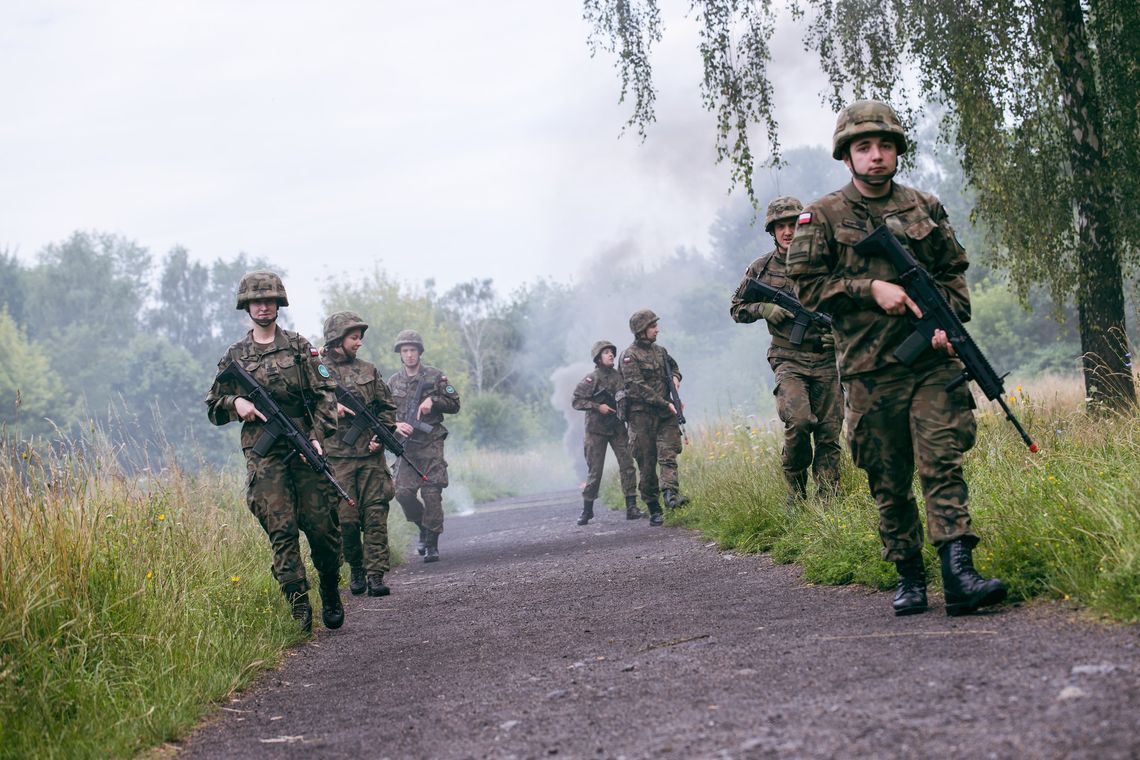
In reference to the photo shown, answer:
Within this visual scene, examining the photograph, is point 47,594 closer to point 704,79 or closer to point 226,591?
point 226,591

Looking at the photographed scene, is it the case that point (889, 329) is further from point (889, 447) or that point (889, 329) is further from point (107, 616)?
point (107, 616)

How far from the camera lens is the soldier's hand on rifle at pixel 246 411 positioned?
6996 mm

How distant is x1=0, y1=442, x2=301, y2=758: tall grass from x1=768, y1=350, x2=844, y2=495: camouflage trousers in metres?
3.71

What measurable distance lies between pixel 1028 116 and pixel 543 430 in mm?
45013

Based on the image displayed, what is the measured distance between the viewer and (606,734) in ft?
12.4

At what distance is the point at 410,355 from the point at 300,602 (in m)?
5.76

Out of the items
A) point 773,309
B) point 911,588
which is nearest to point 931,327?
point 911,588

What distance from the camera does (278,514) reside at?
703 centimetres

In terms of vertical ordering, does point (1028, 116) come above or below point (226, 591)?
above

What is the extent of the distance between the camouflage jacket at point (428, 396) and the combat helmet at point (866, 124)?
7441 mm

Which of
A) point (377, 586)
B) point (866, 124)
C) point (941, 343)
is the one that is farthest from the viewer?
point (377, 586)

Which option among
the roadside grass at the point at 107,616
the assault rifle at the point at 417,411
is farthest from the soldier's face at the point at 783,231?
the assault rifle at the point at 417,411

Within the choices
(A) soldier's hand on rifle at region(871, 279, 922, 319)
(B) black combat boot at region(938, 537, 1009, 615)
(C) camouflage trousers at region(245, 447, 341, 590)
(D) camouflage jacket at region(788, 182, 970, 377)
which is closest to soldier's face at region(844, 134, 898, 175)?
(D) camouflage jacket at region(788, 182, 970, 377)

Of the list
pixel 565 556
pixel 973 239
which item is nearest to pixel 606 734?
pixel 565 556
